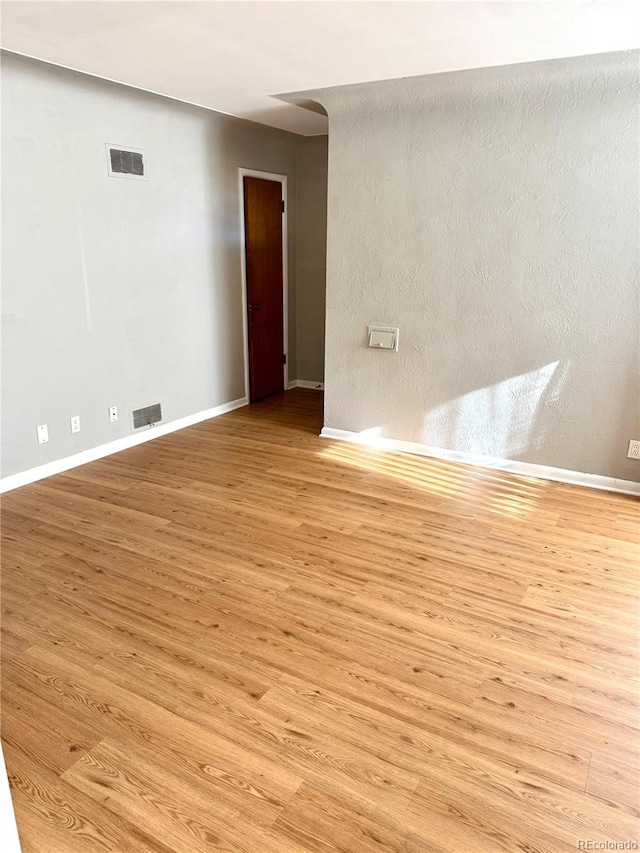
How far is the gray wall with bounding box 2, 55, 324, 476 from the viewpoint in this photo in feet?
12.1

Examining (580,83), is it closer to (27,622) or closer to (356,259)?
(356,259)

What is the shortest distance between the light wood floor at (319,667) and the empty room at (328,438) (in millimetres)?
11

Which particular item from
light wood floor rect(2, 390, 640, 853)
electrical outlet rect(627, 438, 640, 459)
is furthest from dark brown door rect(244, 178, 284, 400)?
electrical outlet rect(627, 438, 640, 459)

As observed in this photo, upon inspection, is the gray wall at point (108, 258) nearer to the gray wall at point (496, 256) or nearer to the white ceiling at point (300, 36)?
the white ceiling at point (300, 36)

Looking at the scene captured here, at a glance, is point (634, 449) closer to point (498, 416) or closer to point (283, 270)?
point (498, 416)

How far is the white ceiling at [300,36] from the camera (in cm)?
257

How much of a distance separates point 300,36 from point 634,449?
10.1 ft

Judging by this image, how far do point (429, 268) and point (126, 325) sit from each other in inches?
89.9

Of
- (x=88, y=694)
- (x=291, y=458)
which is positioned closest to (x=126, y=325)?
(x=291, y=458)

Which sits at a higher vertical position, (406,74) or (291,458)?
(406,74)

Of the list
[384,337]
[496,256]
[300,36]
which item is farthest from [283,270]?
[300,36]

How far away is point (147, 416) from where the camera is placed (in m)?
4.84

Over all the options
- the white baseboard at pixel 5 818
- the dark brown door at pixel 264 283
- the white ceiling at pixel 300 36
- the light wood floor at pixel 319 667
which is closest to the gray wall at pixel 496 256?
the white ceiling at pixel 300 36

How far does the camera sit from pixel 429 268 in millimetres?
4270
